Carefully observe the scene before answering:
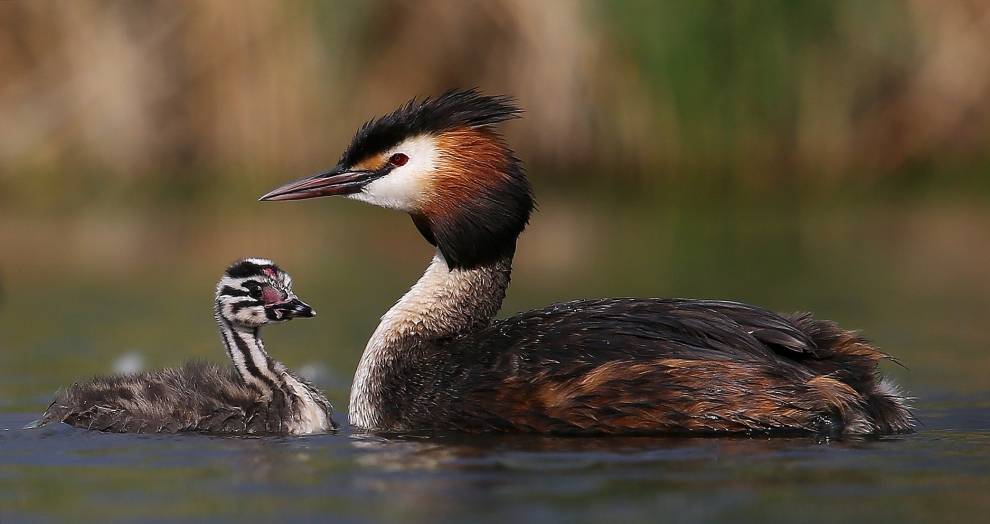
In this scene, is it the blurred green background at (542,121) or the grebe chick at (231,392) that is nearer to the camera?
the grebe chick at (231,392)

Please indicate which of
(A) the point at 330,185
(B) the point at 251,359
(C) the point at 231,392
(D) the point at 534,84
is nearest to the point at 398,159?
(A) the point at 330,185

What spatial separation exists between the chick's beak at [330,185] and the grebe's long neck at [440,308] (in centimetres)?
46

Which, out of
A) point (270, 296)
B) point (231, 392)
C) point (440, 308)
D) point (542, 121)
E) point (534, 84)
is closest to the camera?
point (231, 392)

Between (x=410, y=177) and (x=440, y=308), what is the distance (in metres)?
0.58

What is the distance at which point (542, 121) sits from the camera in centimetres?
1584

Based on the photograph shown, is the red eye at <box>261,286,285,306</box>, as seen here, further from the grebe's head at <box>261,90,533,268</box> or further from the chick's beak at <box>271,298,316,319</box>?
the grebe's head at <box>261,90,533,268</box>

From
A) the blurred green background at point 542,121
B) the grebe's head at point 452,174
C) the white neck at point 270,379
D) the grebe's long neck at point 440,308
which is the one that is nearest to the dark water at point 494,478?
the white neck at point 270,379

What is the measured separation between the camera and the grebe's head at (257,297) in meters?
7.78

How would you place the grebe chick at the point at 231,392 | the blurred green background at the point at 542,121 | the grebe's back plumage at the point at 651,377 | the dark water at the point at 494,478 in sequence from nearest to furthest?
the dark water at the point at 494,478 → the grebe's back plumage at the point at 651,377 → the grebe chick at the point at 231,392 → the blurred green background at the point at 542,121

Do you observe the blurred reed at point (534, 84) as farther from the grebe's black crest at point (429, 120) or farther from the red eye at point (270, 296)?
the red eye at point (270, 296)

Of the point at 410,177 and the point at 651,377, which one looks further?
the point at 410,177

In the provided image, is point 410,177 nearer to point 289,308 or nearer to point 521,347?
point 289,308

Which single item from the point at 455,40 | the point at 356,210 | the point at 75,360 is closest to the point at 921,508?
the point at 75,360

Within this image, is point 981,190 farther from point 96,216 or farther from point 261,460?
point 261,460
